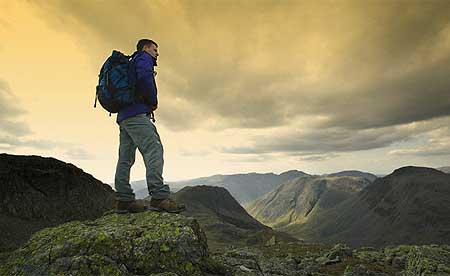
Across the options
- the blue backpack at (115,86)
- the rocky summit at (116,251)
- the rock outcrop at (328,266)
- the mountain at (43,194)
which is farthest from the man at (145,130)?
the mountain at (43,194)

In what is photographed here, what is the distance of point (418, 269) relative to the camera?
47.3ft

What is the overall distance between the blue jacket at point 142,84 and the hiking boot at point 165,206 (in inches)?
105

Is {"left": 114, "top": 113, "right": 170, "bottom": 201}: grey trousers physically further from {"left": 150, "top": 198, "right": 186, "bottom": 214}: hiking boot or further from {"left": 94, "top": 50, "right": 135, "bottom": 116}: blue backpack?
{"left": 94, "top": 50, "right": 135, "bottom": 116}: blue backpack

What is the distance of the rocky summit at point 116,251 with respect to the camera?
20.1 feet

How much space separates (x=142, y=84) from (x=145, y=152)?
1.96 metres

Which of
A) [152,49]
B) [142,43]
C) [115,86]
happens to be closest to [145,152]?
[115,86]

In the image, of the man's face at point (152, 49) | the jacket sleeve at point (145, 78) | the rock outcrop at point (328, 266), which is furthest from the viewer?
the rock outcrop at point (328, 266)

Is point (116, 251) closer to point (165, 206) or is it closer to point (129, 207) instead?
point (165, 206)

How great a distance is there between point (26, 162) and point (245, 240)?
10150 centimetres

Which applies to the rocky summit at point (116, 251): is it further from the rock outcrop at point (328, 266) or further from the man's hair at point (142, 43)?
the man's hair at point (142, 43)

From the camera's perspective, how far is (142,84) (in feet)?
27.3

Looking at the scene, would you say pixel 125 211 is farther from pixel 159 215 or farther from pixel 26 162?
pixel 26 162

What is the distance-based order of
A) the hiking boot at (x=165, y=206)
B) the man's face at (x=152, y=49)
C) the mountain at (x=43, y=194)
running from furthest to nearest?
1. the mountain at (x=43, y=194)
2. the man's face at (x=152, y=49)
3. the hiking boot at (x=165, y=206)

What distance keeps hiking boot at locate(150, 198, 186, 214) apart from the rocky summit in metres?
0.71
